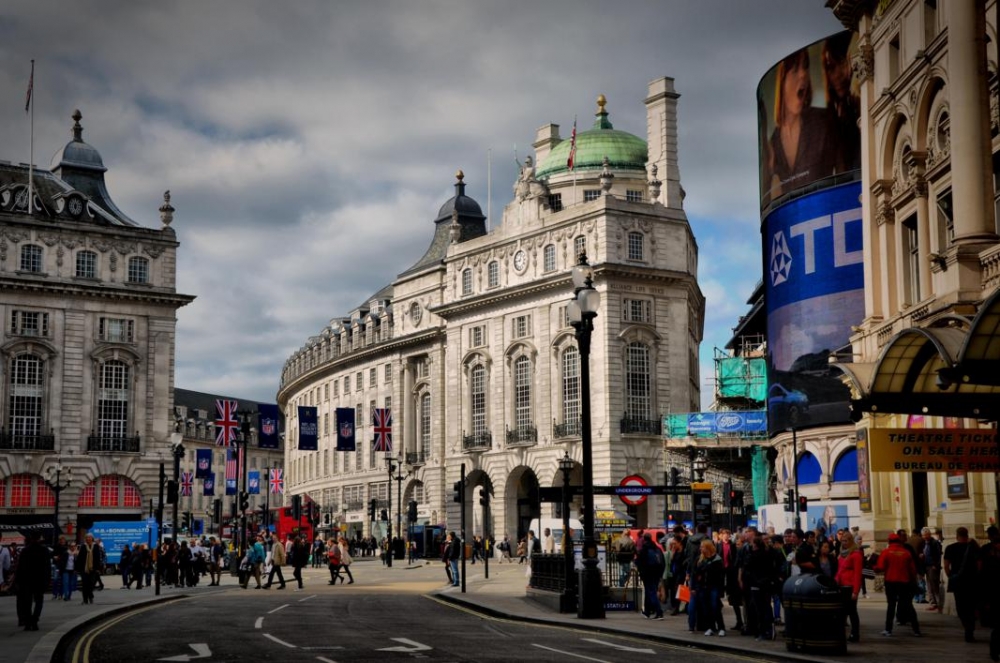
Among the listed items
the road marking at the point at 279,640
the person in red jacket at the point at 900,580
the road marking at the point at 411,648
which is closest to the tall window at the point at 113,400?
the road marking at the point at 279,640

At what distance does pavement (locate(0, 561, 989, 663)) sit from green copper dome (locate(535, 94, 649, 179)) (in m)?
58.0

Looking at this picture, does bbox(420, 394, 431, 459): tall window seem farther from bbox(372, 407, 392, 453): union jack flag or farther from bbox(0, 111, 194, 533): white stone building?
bbox(0, 111, 194, 533): white stone building

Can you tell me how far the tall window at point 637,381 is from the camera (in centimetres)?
8369

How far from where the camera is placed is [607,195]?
83.9 metres

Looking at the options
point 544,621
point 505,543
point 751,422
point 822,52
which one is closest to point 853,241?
point 822,52

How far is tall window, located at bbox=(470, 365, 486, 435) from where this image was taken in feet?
305

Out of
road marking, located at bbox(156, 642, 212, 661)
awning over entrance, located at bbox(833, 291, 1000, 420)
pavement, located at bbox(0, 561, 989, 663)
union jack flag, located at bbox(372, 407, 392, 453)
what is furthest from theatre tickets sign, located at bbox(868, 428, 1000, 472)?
union jack flag, located at bbox(372, 407, 392, 453)

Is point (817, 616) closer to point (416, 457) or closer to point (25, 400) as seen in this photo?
point (25, 400)

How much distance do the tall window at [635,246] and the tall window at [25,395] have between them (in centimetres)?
3765

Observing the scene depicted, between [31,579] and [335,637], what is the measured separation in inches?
250

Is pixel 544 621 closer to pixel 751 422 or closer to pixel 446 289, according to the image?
pixel 751 422

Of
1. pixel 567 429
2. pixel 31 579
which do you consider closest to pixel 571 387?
pixel 567 429

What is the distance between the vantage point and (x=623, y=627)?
951 inches

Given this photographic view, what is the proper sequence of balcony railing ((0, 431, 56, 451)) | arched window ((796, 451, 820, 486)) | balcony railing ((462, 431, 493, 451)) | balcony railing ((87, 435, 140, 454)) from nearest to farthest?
1. arched window ((796, 451, 820, 486))
2. balcony railing ((0, 431, 56, 451))
3. balcony railing ((87, 435, 140, 454))
4. balcony railing ((462, 431, 493, 451))
